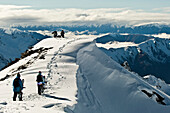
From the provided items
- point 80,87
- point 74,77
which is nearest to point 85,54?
point 74,77

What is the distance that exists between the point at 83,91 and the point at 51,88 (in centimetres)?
351

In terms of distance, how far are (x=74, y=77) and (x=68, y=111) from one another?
430 inches

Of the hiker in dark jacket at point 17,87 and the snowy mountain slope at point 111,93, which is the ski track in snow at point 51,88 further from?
the snowy mountain slope at point 111,93

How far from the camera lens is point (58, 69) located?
28.5 m

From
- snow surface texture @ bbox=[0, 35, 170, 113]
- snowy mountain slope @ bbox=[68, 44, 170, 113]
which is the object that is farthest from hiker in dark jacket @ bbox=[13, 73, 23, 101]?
snowy mountain slope @ bbox=[68, 44, 170, 113]

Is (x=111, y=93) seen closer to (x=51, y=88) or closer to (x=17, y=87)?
(x=51, y=88)

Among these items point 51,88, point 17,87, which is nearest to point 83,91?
point 51,88

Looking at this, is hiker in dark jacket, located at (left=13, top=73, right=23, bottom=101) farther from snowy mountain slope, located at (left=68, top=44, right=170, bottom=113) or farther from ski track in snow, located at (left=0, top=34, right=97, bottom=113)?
snowy mountain slope, located at (left=68, top=44, right=170, bottom=113)

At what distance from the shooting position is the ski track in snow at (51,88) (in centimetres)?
1462

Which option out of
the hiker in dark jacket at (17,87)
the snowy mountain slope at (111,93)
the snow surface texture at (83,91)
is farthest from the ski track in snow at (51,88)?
the snowy mountain slope at (111,93)

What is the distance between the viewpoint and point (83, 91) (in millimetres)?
22516

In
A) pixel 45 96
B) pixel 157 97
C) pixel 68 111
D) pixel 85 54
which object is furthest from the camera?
pixel 85 54

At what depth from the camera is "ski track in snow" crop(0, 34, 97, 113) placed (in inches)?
575

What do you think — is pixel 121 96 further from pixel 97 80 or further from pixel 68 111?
pixel 68 111
